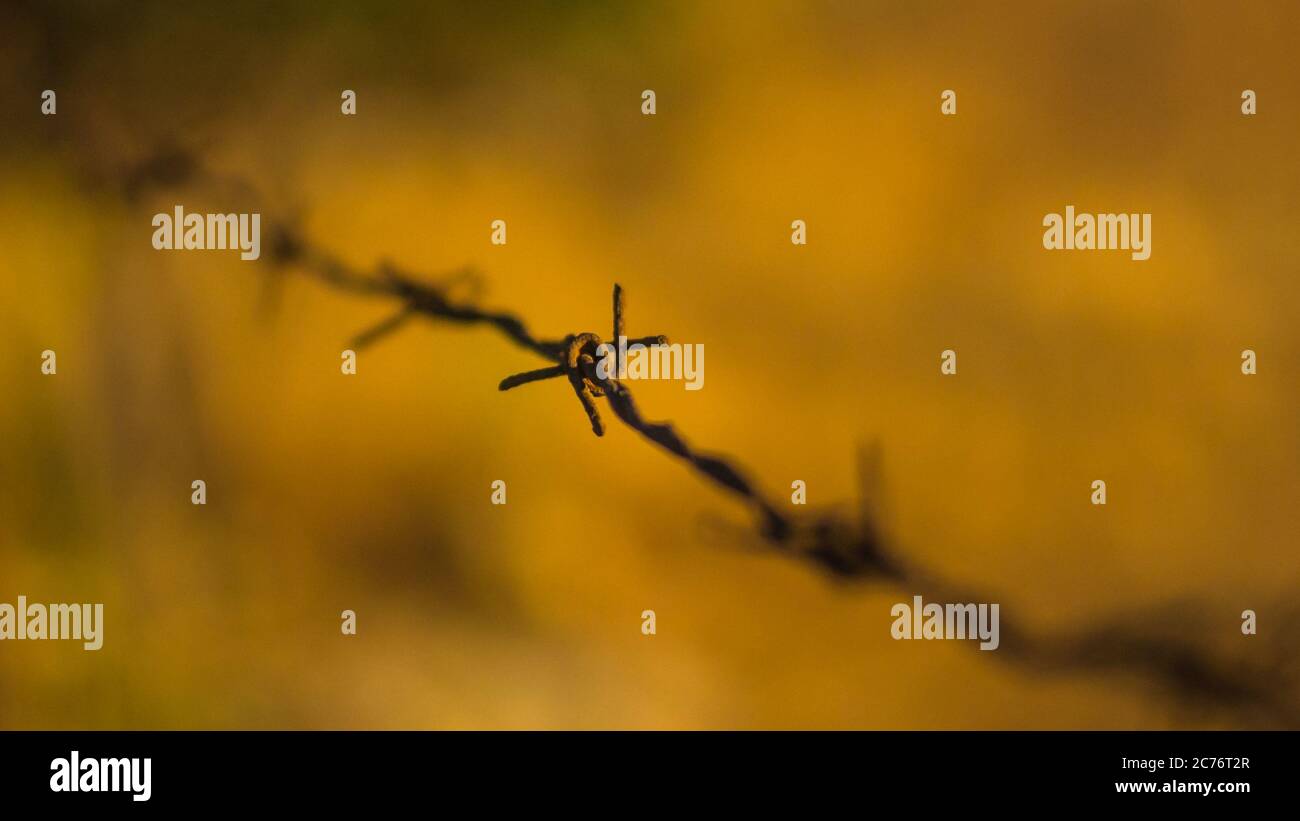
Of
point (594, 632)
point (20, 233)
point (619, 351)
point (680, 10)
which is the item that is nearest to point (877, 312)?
point (619, 351)

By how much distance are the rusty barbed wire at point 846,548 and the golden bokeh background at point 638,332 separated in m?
0.04

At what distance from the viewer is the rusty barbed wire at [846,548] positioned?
2066mm

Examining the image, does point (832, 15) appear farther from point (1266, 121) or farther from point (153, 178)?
point (153, 178)

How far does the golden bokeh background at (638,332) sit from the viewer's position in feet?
6.62

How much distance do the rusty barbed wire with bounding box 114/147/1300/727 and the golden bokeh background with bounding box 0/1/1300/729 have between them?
4 centimetres

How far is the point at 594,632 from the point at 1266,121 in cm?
190

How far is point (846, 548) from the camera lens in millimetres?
2105

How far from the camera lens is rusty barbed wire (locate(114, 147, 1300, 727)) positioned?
2.07m

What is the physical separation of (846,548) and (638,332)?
0.70 meters

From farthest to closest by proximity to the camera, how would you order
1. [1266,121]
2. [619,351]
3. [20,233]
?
1. [20,233]
2. [1266,121]
3. [619,351]

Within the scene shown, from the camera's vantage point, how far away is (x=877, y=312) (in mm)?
2068

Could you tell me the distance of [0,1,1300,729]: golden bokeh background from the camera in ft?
6.62

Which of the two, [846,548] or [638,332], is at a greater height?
[638,332]

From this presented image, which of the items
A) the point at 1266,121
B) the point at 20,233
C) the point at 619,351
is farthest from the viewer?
the point at 20,233
